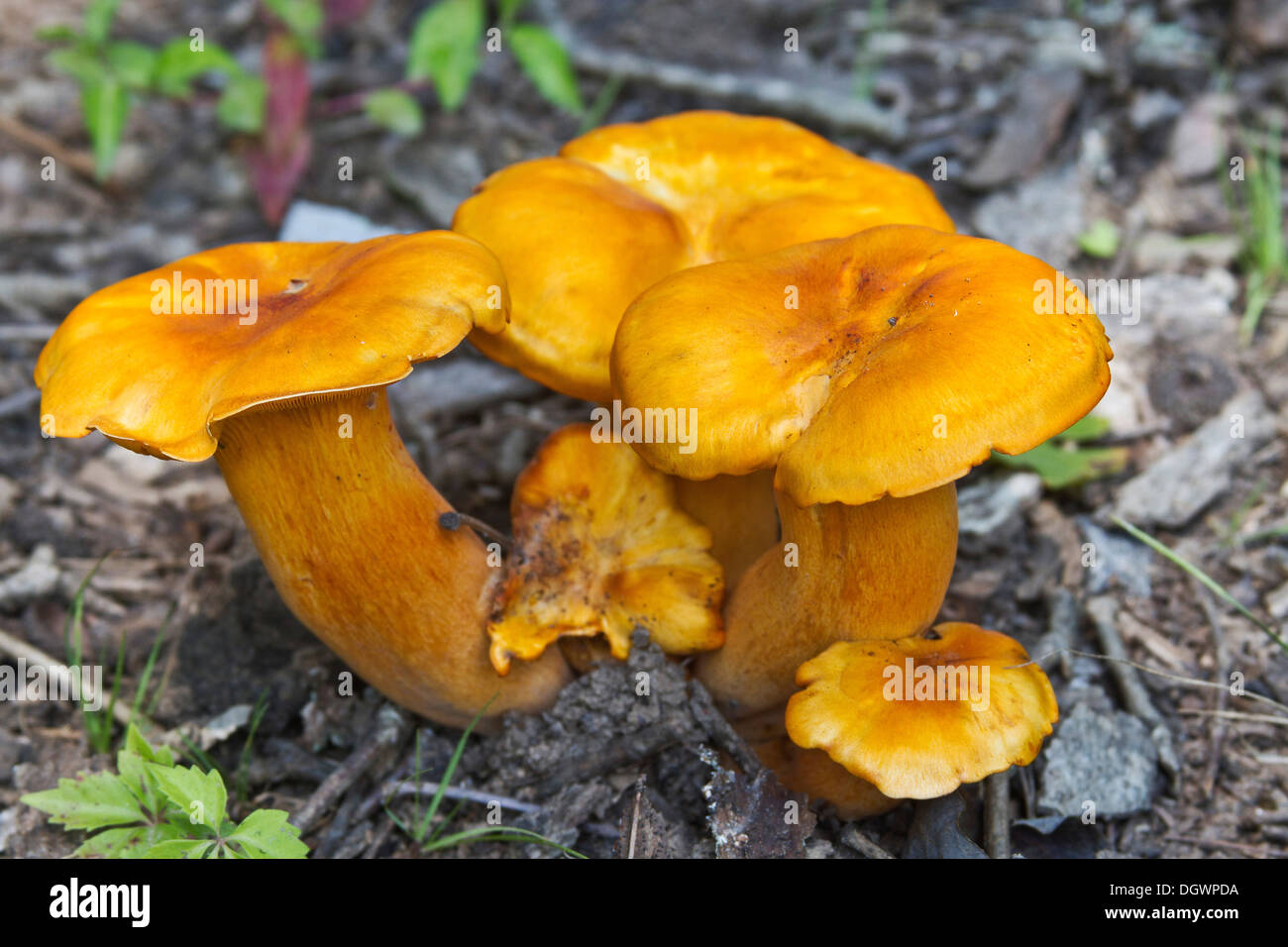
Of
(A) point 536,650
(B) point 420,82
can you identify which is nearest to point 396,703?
(A) point 536,650

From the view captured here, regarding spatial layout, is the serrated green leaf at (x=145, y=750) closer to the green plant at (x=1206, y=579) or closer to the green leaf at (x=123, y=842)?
the green leaf at (x=123, y=842)

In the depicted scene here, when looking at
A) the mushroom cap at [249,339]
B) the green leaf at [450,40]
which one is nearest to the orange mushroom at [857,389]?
the mushroom cap at [249,339]

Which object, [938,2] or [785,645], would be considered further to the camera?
[938,2]

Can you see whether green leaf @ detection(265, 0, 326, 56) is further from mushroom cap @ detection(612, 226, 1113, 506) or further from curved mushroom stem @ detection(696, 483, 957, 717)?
curved mushroom stem @ detection(696, 483, 957, 717)

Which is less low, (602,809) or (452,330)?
(452,330)

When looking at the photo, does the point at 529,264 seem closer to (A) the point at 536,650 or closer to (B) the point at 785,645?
(A) the point at 536,650

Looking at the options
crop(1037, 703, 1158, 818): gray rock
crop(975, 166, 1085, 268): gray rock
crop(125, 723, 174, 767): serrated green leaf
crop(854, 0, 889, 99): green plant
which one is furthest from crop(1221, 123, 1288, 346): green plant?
crop(125, 723, 174, 767): serrated green leaf
